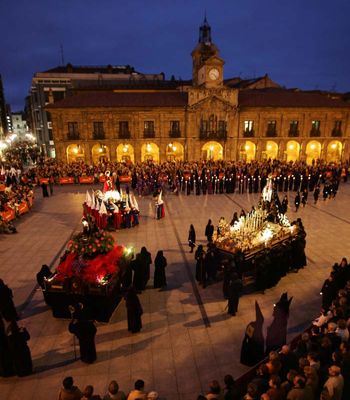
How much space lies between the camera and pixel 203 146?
37812 millimetres

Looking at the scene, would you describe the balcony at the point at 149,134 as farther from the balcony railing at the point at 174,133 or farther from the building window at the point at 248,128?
the building window at the point at 248,128

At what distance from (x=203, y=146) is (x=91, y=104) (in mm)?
14055

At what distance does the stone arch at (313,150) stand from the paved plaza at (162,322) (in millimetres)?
26472

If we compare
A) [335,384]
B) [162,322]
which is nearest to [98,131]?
[162,322]

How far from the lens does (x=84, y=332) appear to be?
22.2 ft

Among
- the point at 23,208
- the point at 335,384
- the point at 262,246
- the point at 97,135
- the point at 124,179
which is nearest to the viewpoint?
the point at 335,384

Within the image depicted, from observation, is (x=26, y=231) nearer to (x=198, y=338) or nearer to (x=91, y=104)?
(x=198, y=338)

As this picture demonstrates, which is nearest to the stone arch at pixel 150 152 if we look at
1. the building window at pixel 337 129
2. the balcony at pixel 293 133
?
Result: the balcony at pixel 293 133

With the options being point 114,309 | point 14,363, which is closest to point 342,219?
point 114,309

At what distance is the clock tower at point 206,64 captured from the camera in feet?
118

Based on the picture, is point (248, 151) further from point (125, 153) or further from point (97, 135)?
point (97, 135)

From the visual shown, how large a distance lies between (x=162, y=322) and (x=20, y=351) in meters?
3.50

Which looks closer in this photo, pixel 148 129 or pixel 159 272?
pixel 159 272

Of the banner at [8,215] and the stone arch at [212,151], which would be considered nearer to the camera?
the banner at [8,215]
